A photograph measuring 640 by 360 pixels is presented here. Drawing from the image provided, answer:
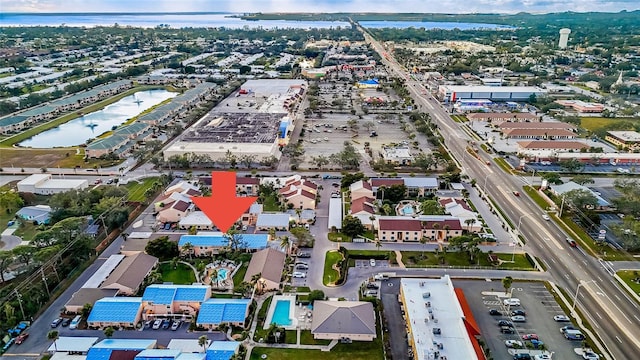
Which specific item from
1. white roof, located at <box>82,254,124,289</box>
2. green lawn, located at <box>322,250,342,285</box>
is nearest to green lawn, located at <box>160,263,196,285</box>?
white roof, located at <box>82,254,124,289</box>

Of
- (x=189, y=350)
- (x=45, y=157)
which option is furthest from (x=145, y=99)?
(x=189, y=350)

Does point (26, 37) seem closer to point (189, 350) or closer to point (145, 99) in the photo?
point (145, 99)

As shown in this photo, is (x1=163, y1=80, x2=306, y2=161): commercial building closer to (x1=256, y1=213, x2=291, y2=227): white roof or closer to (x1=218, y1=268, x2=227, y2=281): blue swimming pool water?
(x1=256, y1=213, x2=291, y2=227): white roof

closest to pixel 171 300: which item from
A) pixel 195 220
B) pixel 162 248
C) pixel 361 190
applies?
pixel 162 248

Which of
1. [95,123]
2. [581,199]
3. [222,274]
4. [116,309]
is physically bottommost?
[116,309]

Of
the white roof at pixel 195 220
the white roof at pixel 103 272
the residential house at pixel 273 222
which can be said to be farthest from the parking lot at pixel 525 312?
the white roof at pixel 103 272

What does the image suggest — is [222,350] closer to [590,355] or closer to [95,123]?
[590,355]
